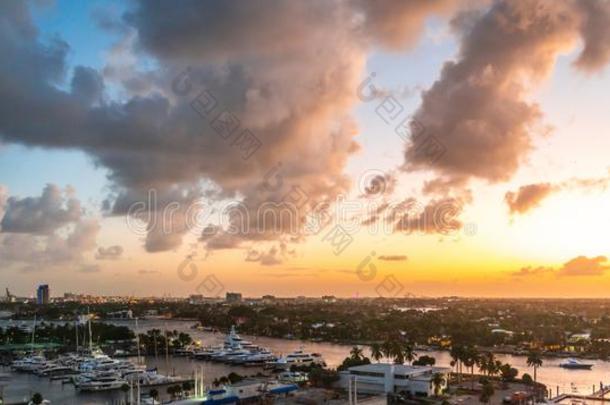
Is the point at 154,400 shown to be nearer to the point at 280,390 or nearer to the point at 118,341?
the point at 280,390

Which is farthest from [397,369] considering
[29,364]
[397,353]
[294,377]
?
[29,364]

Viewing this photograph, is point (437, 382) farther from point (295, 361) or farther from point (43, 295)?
point (43, 295)

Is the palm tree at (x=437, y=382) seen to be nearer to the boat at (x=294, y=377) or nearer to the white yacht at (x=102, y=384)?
the boat at (x=294, y=377)

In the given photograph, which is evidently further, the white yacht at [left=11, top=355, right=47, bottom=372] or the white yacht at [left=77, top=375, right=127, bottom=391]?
the white yacht at [left=11, top=355, right=47, bottom=372]

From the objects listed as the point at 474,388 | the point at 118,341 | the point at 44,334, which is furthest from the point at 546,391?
the point at 44,334

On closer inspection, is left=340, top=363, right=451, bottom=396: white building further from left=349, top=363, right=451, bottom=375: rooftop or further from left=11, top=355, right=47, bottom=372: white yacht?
left=11, top=355, right=47, bottom=372: white yacht

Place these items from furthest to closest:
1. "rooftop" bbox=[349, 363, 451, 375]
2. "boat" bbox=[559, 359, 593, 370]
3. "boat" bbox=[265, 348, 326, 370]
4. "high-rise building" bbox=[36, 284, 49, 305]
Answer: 1. "high-rise building" bbox=[36, 284, 49, 305]
2. "boat" bbox=[559, 359, 593, 370]
3. "boat" bbox=[265, 348, 326, 370]
4. "rooftop" bbox=[349, 363, 451, 375]

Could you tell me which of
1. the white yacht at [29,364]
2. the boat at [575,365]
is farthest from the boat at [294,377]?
the boat at [575,365]

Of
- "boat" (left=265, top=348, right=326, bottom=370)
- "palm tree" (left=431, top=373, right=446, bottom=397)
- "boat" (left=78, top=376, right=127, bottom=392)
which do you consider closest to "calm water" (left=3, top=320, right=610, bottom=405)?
"boat" (left=78, top=376, right=127, bottom=392)
